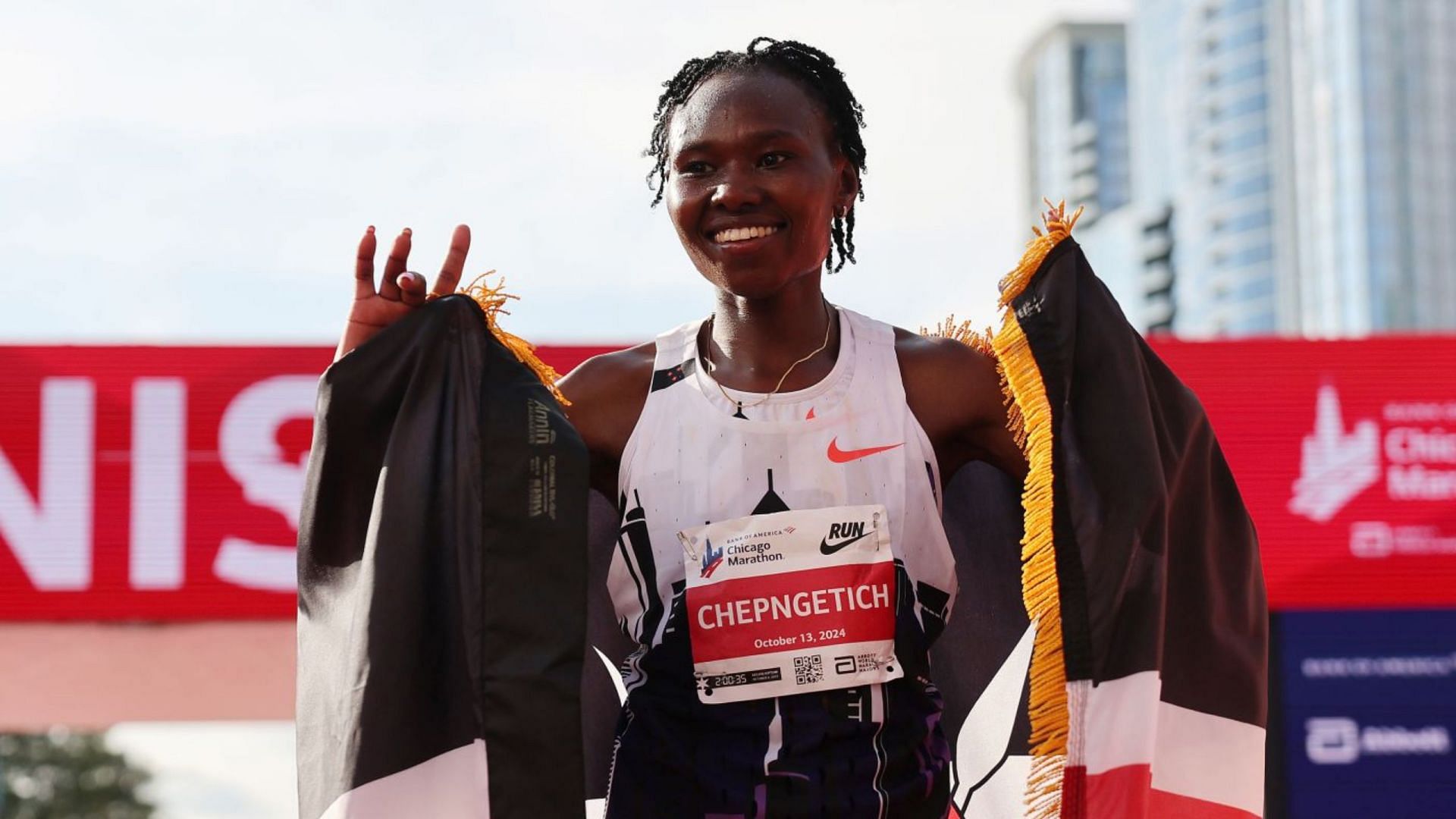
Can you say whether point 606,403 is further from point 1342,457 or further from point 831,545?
point 1342,457

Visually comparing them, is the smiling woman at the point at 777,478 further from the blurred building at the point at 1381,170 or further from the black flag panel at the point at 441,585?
the blurred building at the point at 1381,170

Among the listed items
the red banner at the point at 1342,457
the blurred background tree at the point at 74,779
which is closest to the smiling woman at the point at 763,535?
the red banner at the point at 1342,457

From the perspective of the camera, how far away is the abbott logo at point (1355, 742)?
746 centimetres

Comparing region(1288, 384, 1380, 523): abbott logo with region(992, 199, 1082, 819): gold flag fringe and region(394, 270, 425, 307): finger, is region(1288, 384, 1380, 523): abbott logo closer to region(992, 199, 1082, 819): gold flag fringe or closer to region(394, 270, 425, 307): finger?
region(992, 199, 1082, 819): gold flag fringe

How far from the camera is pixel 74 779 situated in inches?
1319

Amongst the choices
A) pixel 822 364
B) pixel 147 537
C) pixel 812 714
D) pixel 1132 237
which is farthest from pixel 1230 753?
pixel 1132 237

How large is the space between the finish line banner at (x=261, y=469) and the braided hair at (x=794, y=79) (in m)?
5.06

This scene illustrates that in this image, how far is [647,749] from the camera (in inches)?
91.4

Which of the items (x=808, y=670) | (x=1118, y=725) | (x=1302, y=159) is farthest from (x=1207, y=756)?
(x=1302, y=159)

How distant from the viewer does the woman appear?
88.7 inches

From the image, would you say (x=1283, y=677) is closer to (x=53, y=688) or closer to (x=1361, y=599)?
(x=1361, y=599)

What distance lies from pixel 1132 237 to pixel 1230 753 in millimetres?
86367

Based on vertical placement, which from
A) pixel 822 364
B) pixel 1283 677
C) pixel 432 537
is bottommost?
pixel 1283 677

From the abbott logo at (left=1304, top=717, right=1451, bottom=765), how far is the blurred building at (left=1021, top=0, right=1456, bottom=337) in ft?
223
